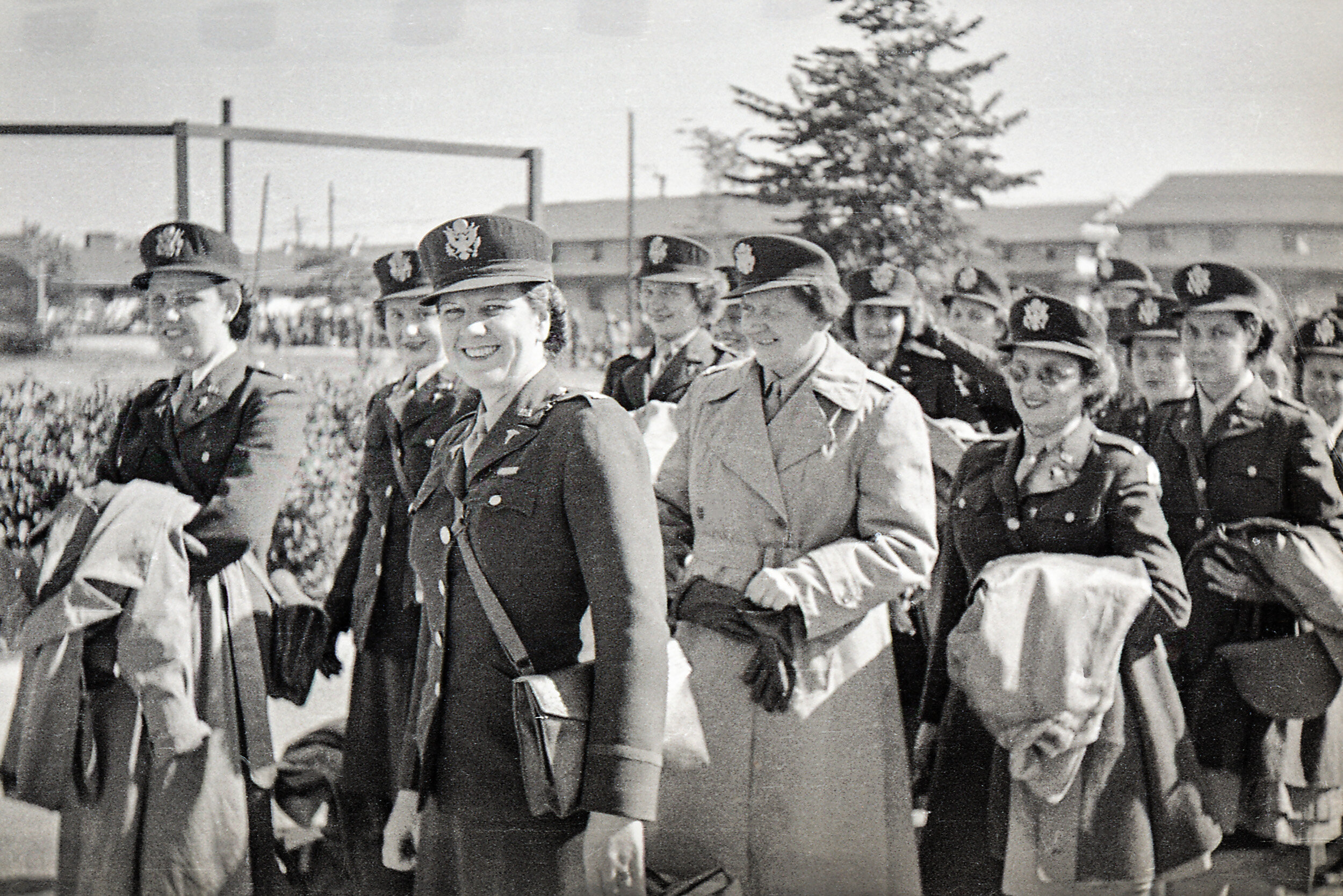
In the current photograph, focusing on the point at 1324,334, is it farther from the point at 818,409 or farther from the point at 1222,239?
the point at 818,409

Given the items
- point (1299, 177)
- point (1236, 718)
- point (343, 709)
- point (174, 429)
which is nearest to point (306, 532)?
point (343, 709)

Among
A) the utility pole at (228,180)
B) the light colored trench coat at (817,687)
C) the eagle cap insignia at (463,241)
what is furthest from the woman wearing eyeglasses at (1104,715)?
the utility pole at (228,180)

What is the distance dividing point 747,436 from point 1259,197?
2.08m

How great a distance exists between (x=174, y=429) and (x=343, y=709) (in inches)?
99.8

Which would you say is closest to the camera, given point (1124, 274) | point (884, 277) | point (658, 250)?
point (658, 250)

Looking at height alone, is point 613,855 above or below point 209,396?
below

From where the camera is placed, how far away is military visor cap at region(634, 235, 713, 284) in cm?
456

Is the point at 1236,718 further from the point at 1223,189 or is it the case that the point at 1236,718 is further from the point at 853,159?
the point at 853,159

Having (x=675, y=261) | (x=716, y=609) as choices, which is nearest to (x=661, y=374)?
(x=675, y=261)

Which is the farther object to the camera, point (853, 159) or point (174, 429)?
point (853, 159)

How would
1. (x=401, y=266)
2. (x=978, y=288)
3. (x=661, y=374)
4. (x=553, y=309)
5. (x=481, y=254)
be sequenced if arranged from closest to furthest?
1. (x=481, y=254)
2. (x=553, y=309)
3. (x=401, y=266)
4. (x=661, y=374)
5. (x=978, y=288)

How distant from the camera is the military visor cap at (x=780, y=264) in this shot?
3373mm

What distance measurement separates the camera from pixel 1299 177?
4145 mm

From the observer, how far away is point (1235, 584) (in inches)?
147
